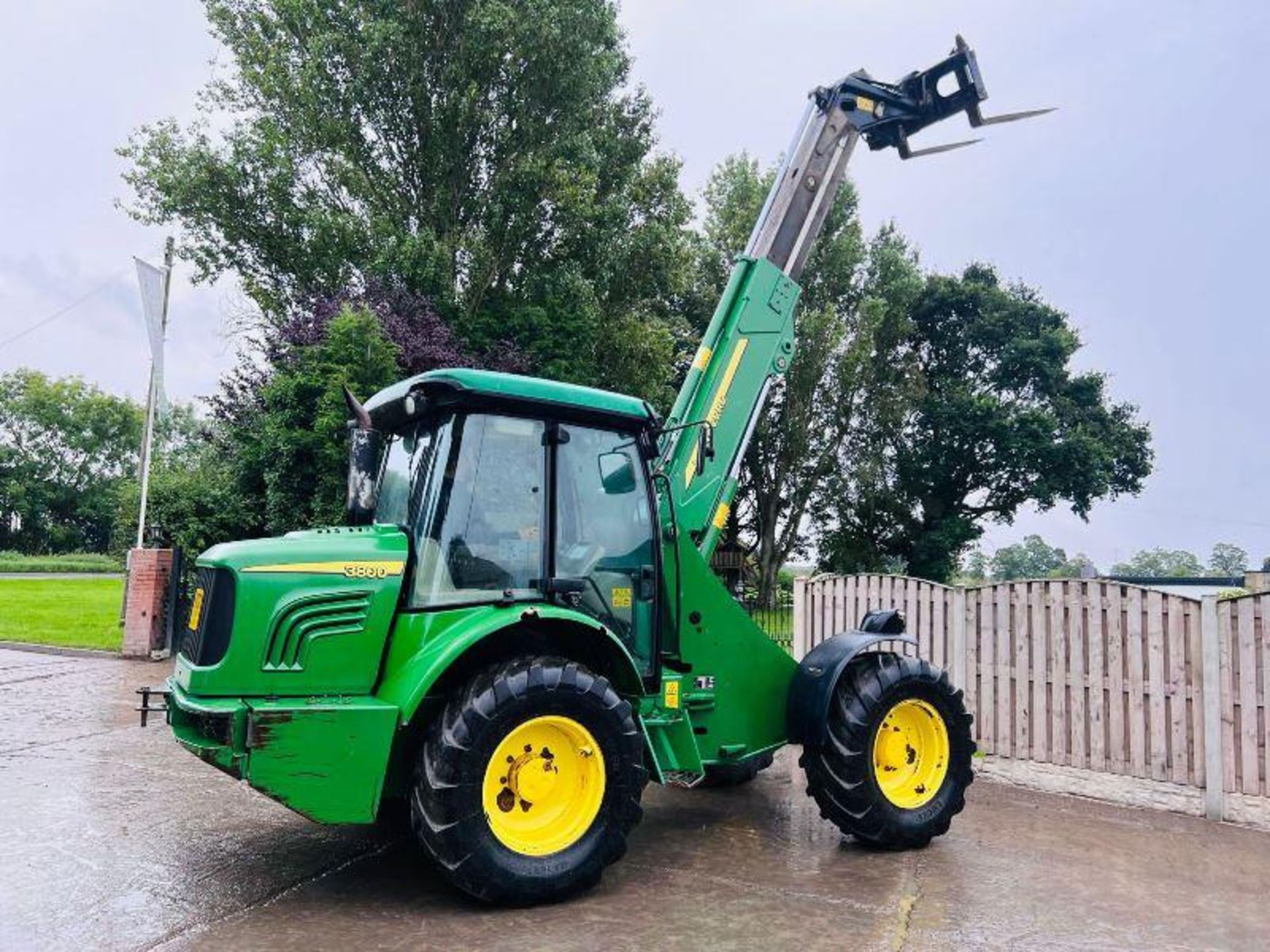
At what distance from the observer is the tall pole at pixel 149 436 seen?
42.2 feet

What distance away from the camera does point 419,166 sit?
16.5 meters

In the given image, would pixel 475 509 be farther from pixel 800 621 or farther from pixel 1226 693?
pixel 800 621

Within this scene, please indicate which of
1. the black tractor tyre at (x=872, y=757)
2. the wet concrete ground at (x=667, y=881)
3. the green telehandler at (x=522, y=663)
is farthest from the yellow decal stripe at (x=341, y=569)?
the black tractor tyre at (x=872, y=757)

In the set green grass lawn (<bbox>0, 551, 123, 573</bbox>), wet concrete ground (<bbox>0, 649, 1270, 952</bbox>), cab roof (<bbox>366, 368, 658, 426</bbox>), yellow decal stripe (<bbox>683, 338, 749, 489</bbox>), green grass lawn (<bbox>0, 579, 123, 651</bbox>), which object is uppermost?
yellow decal stripe (<bbox>683, 338, 749, 489</bbox>)

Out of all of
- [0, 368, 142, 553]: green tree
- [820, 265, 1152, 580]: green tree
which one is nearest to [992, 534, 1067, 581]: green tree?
[820, 265, 1152, 580]: green tree

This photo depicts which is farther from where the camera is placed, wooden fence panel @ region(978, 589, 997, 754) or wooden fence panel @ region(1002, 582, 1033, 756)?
wooden fence panel @ region(978, 589, 997, 754)

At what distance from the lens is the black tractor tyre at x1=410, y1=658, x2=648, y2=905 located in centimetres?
376

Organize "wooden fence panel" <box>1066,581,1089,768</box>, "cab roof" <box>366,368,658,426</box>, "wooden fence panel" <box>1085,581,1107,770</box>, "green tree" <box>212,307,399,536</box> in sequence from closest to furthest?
1. "cab roof" <box>366,368,658,426</box>
2. "wooden fence panel" <box>1085,581,1107,770</box>
3. "wooden fence panel" <box>1066,581,1089,768</box>
4. "green tree" <box>212,307,399,536</box>

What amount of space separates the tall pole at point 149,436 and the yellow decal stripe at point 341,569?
33.4 ft

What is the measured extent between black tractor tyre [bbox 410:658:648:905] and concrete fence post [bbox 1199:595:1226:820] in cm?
399

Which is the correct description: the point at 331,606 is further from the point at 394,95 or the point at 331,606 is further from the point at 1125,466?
the point at 1125,466

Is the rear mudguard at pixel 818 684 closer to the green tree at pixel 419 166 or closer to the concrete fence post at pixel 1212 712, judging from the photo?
the concrete fence post at pixel 1212 712

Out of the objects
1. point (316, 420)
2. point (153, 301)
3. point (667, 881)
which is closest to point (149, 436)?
point (153, 301)

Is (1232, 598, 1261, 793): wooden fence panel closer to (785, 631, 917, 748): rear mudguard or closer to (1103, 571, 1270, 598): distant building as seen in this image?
(1103, 571, 1270, 598): distant building
